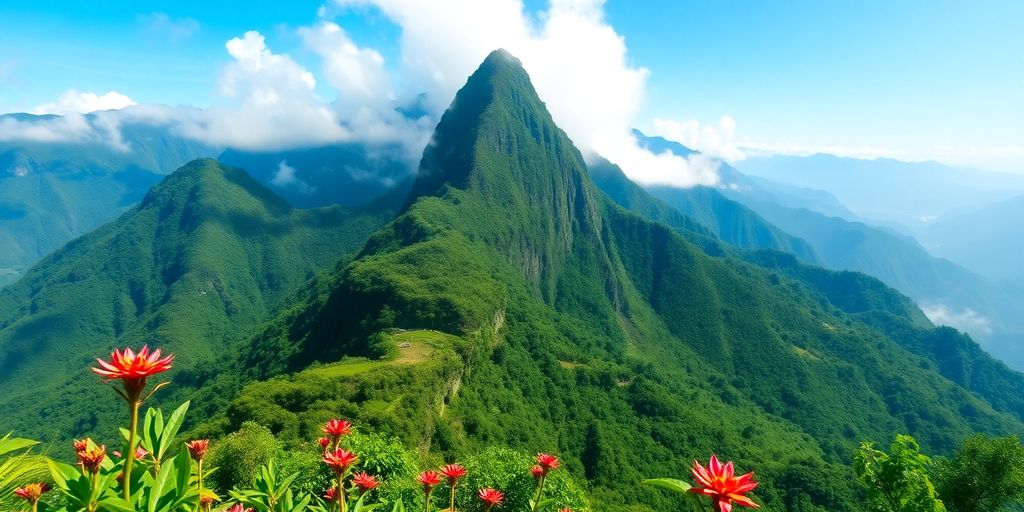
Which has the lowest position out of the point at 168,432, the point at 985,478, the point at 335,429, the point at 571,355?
the point at 571,355

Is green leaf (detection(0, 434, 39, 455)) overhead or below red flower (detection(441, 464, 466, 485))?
overhead

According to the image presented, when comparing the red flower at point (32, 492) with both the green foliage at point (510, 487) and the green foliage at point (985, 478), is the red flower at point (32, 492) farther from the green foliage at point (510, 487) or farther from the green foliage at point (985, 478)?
the green foliage at point (985, 478)

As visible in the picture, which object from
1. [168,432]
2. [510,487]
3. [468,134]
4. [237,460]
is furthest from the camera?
[468,134]

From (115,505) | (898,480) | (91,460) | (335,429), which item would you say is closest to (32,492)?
(91,460)

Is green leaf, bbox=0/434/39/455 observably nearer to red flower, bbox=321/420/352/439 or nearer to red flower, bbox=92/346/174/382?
red flower, bbox=92/346/174/382

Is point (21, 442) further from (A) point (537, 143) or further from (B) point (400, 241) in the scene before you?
(A) point (537, 143)

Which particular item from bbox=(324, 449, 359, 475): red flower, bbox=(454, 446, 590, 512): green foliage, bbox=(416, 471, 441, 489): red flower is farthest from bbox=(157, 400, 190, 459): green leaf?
bbox=(454, 446, 590, 512): green foliage

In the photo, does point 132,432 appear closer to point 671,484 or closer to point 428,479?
point 428,479
